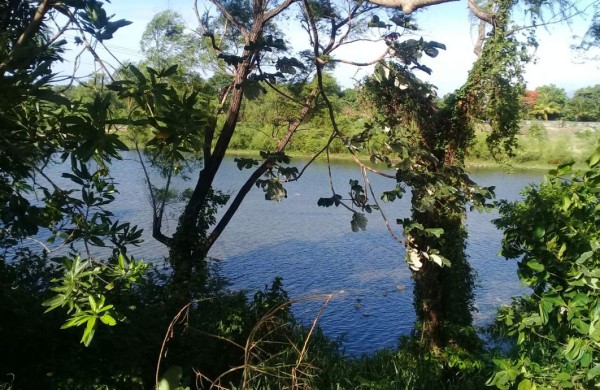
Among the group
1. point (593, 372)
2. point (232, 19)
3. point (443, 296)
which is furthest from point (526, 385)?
point (232, 19)

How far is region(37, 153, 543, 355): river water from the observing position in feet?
26.1

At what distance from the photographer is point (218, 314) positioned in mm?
5148

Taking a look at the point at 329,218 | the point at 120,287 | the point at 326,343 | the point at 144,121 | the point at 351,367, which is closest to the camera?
the point at 144,121

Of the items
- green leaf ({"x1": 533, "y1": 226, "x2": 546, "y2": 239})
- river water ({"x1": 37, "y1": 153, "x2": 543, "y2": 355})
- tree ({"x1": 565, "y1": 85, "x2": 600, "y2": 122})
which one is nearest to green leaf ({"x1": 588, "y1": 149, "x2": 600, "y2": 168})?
green leaf ({"x1": 533, "y1": 226, "x2": 546, "y2": 239})

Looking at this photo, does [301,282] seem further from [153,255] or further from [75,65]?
[75,65]

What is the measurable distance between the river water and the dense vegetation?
143 centimetres

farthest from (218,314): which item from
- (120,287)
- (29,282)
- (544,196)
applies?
(544,196)

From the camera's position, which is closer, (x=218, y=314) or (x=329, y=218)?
(x=218, y=314)

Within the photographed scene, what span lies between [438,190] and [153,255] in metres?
6.90

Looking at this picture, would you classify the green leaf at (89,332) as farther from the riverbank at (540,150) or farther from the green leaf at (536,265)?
the riverbank at (540,150)

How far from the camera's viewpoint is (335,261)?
33.1 feet

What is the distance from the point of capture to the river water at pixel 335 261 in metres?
7.96

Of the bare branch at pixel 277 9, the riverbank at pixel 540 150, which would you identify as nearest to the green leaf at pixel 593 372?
the bare branch at pixel 277 9

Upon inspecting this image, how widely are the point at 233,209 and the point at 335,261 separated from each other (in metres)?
4.38
